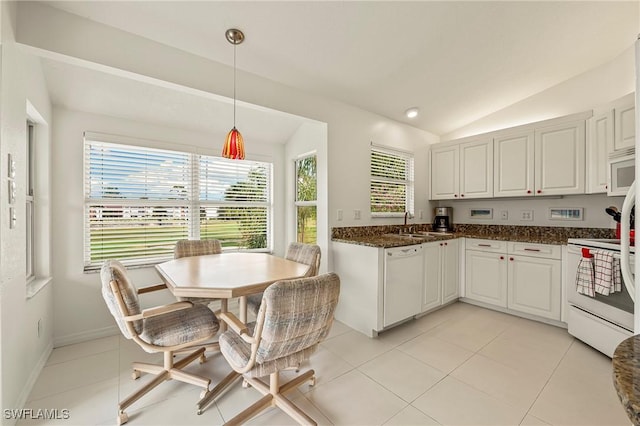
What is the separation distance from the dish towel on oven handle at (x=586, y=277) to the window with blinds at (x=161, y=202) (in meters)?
3.34

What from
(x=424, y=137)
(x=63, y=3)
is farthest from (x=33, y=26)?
(x=424, y=137)

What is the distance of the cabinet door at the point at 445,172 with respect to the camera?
372 centimetres

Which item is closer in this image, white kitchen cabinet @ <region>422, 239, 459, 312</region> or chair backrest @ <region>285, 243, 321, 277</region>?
chair backrest @ <region>285, 243, 321, 277</region>

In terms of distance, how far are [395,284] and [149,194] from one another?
2.70 m

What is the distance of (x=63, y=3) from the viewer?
1.61m

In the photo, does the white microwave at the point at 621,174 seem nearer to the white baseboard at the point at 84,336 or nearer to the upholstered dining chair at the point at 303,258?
the upholstered dining chair at the point at 303,258

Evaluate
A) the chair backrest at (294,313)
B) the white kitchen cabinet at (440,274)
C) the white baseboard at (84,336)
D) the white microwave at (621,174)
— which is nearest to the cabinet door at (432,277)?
the white kitchen cabinet at (440,274)

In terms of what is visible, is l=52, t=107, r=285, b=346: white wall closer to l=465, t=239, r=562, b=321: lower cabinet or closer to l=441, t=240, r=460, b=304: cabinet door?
l=441, t=240, r=460, b=304: cabinet door

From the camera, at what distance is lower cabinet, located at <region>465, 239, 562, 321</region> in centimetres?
272

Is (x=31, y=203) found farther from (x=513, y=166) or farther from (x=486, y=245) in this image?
(x=513, y=166)

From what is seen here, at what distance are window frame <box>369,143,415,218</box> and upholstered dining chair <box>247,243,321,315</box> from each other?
1151mm

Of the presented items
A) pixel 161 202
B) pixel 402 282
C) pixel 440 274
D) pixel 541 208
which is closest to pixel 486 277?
pixel 440 274

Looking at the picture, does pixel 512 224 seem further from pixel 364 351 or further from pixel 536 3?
pixel 364 351

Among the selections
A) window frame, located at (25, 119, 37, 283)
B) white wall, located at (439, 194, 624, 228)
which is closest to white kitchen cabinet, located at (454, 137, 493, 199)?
white wall, located at (439, 194, 624, 228)
